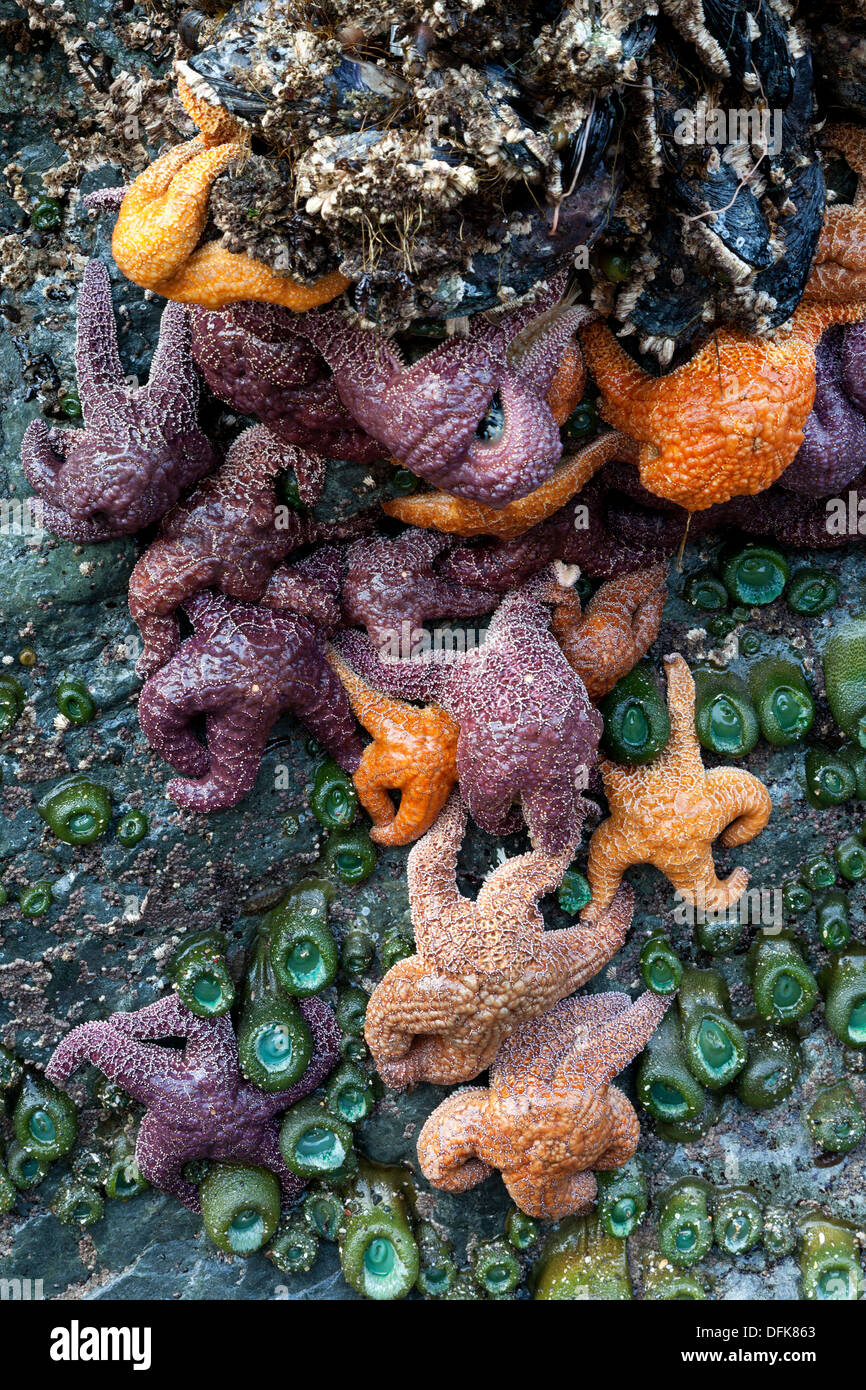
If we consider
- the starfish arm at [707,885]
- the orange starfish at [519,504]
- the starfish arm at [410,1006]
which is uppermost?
the orange starfish at [519,504]

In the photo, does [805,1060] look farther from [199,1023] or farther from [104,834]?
[104,834]

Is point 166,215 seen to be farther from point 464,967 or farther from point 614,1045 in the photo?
point 614,1045

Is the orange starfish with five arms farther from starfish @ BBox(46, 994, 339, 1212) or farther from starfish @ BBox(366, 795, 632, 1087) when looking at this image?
starfish @ BBox(46, 994, 339, 1212)

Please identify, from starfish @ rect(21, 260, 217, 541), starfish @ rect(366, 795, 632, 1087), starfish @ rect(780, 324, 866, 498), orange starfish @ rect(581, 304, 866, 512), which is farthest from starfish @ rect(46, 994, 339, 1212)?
starfish @ rect(780, 324, 866, 498)

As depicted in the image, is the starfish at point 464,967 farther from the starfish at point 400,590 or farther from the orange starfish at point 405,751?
the starfish at point 400,590

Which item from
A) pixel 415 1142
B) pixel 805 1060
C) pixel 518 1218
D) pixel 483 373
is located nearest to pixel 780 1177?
pixel 805 1060

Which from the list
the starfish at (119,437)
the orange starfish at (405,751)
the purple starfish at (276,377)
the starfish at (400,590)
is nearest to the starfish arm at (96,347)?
the starfish at (119,437)
